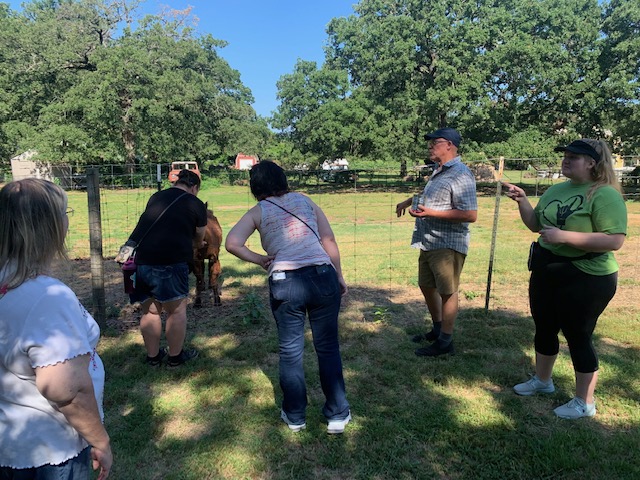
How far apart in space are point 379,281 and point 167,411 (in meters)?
4.06

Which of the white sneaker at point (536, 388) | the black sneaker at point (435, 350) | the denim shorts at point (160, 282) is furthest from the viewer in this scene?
the black sneaker at point (435, 350)

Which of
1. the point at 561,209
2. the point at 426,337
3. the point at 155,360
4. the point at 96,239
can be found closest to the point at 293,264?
the point at 561,209

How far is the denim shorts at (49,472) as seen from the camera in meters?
1.34

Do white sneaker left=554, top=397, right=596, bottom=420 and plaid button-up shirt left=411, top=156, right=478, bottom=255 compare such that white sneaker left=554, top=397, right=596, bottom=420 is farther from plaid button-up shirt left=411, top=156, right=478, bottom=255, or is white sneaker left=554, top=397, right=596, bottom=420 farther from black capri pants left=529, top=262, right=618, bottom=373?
plaid button-up shirt left=411, top=156, right=478, bottom=255

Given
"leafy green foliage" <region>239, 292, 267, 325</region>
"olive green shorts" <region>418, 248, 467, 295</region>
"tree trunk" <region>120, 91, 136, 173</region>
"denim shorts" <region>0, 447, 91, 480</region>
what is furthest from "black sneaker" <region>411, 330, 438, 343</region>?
"tree trunk" <region>120, 91, 136, 173</region>

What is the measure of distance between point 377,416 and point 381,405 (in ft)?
0.51

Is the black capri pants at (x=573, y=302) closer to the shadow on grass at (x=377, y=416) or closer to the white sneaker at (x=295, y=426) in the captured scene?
the shadow on grass at (x=377, y=416)

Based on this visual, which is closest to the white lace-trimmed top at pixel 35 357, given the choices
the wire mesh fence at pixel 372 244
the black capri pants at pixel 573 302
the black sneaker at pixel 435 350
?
the wire mesh fence at pixel 372 244

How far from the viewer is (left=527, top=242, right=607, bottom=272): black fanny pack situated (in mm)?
2710

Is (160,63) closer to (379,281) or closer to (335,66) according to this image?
(335,66)

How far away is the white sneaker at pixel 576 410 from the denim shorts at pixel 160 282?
2.86 m

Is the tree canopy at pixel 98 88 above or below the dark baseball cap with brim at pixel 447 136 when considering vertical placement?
above

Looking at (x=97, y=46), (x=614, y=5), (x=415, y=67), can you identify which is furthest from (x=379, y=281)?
(x=97, y=46)

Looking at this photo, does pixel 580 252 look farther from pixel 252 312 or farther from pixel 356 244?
pixel 356 244
